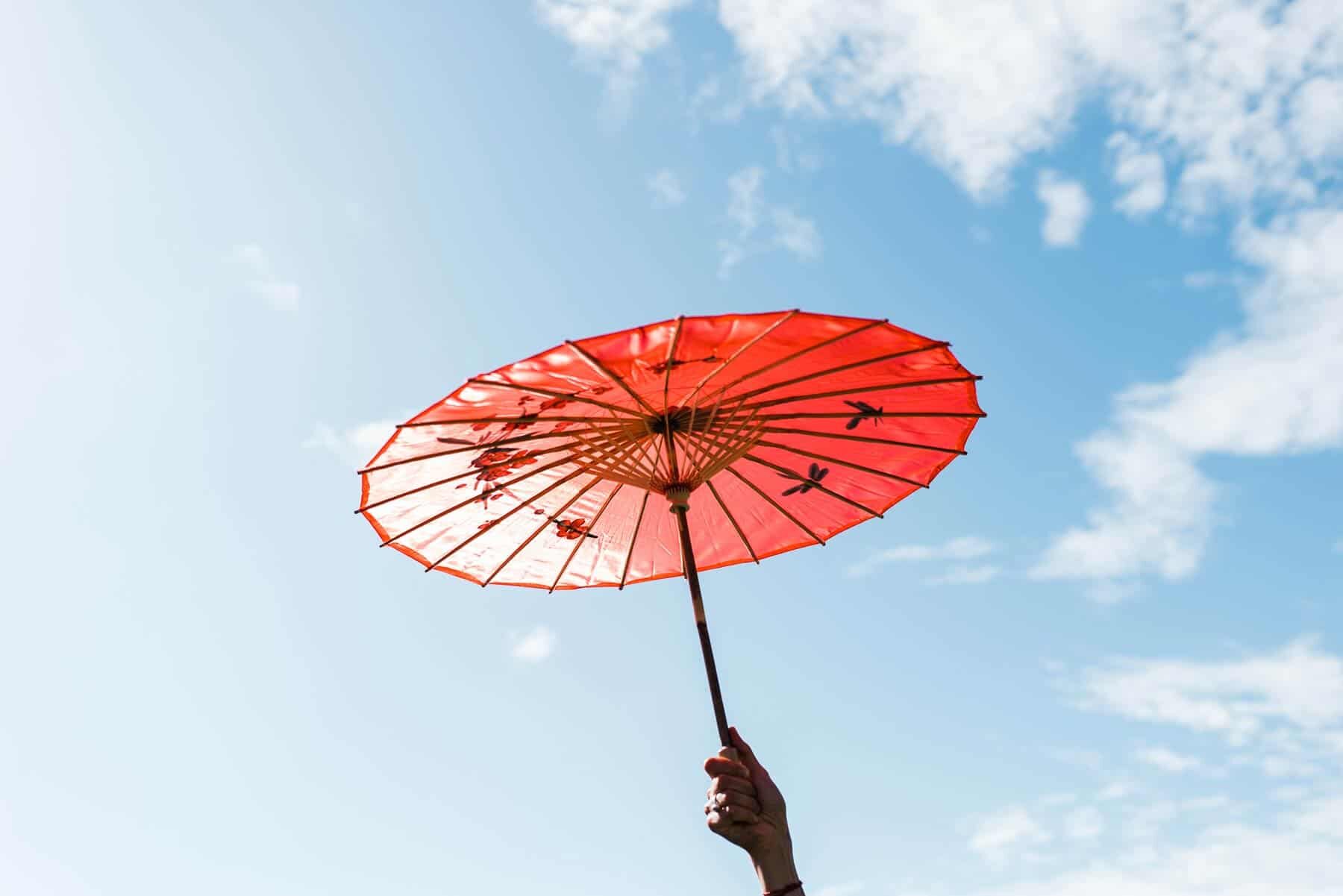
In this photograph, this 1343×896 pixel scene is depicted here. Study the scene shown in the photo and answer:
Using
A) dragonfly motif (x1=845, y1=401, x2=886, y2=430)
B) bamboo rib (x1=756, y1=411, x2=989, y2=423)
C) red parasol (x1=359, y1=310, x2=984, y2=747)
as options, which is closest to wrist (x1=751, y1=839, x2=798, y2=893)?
red parasol (x1=359, y1=310, x2=984, y2=747)

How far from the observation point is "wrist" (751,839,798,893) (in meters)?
3.65

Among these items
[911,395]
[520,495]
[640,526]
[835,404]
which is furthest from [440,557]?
[911,395]

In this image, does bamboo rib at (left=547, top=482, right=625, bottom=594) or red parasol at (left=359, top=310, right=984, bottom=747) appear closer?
red parasol at (left=359, top=310, right=984, bottom=747)

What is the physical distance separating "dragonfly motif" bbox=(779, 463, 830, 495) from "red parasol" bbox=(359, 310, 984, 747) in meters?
0.01

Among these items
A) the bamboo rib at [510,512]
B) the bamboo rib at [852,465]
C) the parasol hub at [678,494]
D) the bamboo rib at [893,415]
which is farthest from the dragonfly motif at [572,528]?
the bamboo rib at [893,415]

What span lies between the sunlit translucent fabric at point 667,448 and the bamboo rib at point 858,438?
0.01 metres

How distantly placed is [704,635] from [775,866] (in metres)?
1.19

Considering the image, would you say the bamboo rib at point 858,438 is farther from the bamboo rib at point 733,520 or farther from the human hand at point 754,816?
the human hand at point 754,816

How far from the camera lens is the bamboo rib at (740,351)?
439 cm

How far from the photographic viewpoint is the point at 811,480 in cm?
613

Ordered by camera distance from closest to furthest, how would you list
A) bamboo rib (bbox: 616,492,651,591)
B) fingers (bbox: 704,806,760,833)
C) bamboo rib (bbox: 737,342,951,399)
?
fingers (bbox: 704,806,760,833)
bamboo rib (bbox: 737,342,951,399)
bamboo rib (bbox: 616,492,651,591)

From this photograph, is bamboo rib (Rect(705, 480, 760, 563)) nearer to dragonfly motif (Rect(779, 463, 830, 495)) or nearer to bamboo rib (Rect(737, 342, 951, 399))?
dragonfly motif (Rect(779, 463, 830, 495))

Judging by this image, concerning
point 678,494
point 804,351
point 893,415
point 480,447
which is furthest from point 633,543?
point 804,351

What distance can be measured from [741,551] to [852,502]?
80cm
